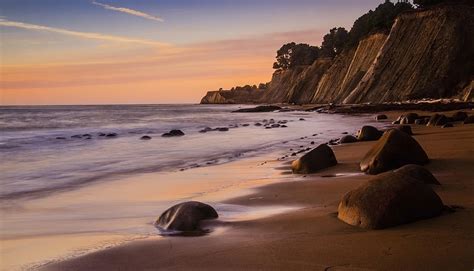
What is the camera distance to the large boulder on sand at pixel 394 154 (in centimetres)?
796

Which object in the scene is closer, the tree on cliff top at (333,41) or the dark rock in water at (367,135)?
the dark rock in water at (367,135)

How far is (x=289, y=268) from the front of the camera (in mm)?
3674

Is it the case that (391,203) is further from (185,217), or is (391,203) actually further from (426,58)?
(426,58)

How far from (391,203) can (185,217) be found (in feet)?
7.26

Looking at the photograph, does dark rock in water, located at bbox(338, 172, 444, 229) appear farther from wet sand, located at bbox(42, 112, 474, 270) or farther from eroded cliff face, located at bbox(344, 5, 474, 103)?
eroded cliff face, located at bbox(344, 5, 474, 103)

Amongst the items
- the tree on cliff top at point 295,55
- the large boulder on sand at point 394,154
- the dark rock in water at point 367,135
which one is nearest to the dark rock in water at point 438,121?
the dark rock in water at point 367,135

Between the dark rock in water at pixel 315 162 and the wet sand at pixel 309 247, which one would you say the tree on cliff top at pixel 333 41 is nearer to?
the dark rock in water at pixel 315 162

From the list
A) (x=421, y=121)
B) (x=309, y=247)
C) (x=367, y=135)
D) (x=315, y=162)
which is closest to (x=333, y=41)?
(x=421, y=121)

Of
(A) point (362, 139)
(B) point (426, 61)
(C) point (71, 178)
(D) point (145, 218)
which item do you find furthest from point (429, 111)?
(D) point (145, 218)

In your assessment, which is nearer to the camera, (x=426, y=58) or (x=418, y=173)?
(x=418, y=173)

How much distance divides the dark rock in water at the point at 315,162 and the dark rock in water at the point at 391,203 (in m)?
4.47

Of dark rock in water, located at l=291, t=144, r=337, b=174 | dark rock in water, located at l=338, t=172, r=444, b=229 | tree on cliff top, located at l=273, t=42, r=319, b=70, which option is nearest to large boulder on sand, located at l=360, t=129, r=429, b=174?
dark rock in water, located at l=291, t=144, r=337, b=174

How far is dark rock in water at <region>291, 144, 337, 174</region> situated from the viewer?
31.0ft

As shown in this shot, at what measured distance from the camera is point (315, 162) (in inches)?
374
